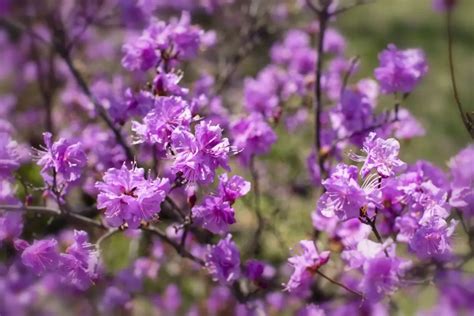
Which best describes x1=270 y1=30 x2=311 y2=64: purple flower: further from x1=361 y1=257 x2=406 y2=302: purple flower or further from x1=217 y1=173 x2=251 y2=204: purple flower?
x1=361 y1=257 x2=406 y2=302: purple flower

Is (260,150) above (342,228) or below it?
above

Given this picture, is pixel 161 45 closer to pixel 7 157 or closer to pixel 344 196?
pixel 7 157

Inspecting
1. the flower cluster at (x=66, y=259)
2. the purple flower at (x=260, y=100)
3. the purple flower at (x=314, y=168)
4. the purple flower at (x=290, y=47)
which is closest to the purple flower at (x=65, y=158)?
the flower cluster at (x=66, y=259)

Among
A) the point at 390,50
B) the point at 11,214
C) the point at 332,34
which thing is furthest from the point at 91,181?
the point at 332,34

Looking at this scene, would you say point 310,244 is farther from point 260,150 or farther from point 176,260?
point 176,260

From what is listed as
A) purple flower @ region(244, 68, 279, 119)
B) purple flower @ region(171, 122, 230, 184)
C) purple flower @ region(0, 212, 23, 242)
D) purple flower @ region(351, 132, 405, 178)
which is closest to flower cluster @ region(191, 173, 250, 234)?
purple flower @ region(171, 122, 230, 184)

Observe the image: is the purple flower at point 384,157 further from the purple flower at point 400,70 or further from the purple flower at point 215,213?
the purple flower at point 400,70

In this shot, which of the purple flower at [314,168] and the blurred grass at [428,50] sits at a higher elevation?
the purple flower at [314,168]

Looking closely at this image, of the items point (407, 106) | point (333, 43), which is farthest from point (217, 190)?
point (407, 106)
